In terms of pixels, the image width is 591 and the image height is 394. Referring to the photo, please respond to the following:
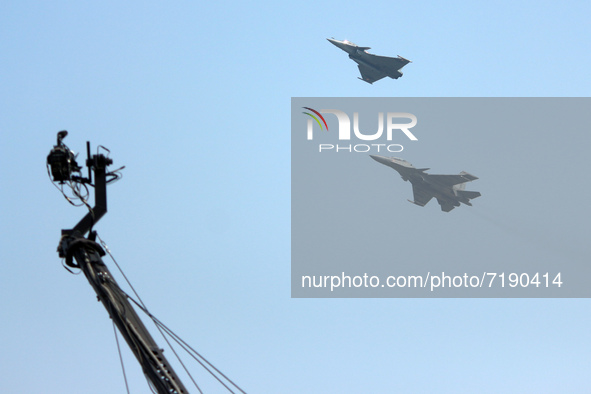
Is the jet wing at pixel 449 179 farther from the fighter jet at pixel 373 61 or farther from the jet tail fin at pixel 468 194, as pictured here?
the fighter jet at pixel 373 61

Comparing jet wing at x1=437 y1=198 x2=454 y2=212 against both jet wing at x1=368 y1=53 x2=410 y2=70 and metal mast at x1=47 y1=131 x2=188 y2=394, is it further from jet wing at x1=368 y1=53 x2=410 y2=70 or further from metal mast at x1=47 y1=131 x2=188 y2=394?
metal mast at x1=47 y1=131 x2=188 y2=394

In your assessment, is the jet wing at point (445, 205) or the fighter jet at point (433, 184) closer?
the fighter jet at point (433, 184)

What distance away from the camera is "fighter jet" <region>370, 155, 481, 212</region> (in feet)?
312

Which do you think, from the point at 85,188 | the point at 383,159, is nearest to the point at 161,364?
the point at 85,188

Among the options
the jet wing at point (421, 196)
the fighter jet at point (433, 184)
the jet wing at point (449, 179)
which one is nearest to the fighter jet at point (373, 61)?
the fighter jet at point (433, 184)

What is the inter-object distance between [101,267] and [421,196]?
77881 mm

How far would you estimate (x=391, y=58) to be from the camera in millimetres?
95375

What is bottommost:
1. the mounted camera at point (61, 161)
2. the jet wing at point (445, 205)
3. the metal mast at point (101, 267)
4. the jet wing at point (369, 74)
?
the metal mast at point (101, 267)

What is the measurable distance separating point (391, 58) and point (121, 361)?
77.0 metres

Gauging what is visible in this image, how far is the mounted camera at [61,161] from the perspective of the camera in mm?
24516

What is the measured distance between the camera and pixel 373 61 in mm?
96250

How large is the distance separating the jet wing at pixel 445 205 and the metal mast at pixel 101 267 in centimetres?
7805

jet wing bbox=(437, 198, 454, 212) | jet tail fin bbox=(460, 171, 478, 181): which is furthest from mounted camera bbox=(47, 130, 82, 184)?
jet wing bbox=(437, 198, 454, 212)

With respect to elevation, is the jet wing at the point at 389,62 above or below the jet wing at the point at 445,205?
above
